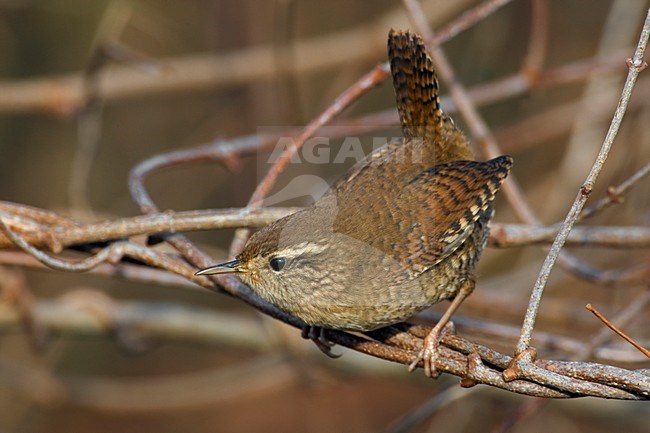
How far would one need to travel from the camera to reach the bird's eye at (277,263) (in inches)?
91.8

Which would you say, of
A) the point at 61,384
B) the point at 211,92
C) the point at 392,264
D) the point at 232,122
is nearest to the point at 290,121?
the point at 232,122

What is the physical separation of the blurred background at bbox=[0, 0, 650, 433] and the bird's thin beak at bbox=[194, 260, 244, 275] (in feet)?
Result: 3.57

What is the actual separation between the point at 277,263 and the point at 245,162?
10.5ft

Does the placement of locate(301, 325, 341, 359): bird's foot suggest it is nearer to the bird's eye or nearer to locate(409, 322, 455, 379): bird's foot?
the bird's eye

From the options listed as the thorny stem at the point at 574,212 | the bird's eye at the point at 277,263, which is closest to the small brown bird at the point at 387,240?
the bird's eye at the point at 277,263

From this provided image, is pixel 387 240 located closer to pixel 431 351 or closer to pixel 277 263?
pixel 277 263

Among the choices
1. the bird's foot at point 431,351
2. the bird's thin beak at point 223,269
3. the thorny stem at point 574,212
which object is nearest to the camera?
the thorny stem at point 574,212

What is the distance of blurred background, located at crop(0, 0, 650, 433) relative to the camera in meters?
4.04

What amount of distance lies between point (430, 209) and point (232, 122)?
3706mm

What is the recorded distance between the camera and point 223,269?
2.16 m

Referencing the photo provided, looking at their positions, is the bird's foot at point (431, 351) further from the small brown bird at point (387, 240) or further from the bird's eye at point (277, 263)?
the bird's eye at point (277, 263)

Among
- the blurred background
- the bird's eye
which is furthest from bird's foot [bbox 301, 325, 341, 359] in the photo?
the blurred background

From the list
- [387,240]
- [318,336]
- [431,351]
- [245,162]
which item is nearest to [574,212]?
[431,351]

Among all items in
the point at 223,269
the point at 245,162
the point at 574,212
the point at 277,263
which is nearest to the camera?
the point at 574,212
